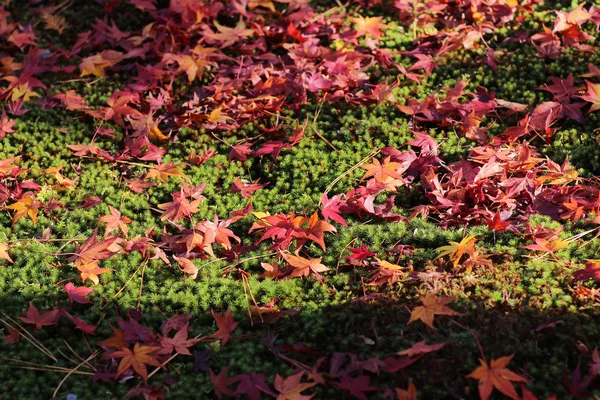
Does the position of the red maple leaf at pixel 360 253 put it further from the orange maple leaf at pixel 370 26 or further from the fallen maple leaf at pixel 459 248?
the orange maple leaf at pixel 370 26

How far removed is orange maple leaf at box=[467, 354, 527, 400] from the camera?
2.15 metres

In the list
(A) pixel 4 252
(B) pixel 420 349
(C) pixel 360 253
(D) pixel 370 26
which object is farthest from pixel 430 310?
(D) pixel 370 26

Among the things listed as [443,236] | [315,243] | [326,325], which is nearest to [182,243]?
[315,243]

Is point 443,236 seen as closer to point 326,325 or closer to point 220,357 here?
point 326,325

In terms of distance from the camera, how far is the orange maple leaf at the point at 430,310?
2.44 meters

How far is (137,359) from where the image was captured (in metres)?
2.45

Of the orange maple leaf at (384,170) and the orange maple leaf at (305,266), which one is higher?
the orange maple leaf at (384,170)

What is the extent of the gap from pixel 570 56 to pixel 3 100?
372 centimetres

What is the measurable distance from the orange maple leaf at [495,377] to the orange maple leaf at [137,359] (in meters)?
1.23

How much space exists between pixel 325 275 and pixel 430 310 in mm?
587

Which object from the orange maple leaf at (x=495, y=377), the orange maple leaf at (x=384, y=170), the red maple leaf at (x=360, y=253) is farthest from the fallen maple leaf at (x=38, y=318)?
the orange maple leaf at (x=495, y=377)

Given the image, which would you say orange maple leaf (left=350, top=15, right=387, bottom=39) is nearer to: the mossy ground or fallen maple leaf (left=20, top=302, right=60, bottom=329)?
the mossy ground

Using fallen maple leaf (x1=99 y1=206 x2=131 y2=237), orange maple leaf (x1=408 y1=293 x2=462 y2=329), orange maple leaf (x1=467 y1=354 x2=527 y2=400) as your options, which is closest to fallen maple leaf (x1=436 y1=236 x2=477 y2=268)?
orange maple leaf (x1=408 y1=293 x2=462 y2=329)

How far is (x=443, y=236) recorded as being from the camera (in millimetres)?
2924
